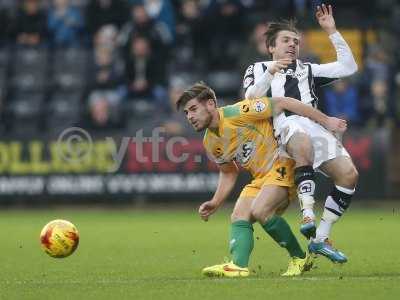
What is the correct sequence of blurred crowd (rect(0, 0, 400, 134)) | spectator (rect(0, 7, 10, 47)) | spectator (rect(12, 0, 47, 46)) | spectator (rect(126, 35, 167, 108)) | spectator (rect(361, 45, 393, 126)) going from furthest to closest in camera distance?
spectator (rect(0, 7, 10, 47)) → spectator (rect(12, 0, 47, 46)) → spectator (rect(126, 35, 167, 108)) → blurred crowd (rect(0, 0, 400, 134)) → spectator (rect(361, 45, 393, 126))

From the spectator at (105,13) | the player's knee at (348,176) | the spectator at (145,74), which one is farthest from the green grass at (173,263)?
the spectator at (105,13)

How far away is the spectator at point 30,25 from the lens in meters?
20.4

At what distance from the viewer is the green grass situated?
777cm

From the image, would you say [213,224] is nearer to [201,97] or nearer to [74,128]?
[74,128]

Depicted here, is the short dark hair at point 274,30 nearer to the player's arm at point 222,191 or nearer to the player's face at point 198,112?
the player's face at point 198,112

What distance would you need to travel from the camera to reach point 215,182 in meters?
18.2

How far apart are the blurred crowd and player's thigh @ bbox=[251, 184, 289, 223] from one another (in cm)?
953

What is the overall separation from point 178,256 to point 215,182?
7.14 meters

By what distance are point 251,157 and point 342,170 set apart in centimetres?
79

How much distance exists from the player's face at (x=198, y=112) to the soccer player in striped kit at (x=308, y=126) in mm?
449

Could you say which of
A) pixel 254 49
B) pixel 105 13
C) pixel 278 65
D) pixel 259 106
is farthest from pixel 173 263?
pixel 105 13

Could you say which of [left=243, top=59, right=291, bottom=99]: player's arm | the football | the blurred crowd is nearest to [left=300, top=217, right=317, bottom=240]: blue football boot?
[left=243, top=59, right=291, bottom=99]: player's arm

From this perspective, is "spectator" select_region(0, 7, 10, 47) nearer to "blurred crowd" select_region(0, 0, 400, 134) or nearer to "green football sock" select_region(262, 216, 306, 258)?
"blurred crowd" select_region(0, 0, 400, 134)

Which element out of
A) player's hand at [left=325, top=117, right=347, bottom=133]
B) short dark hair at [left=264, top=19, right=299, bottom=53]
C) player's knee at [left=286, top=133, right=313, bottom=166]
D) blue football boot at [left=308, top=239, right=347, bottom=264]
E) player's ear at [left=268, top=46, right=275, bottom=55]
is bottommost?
blue football boot at [left=308, top=239, right=347, bottom=264]
